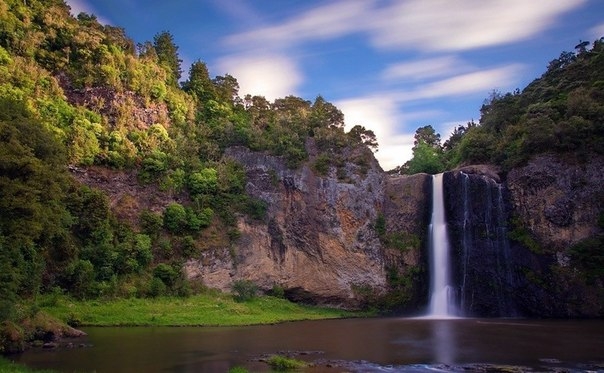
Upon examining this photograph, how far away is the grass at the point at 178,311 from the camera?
108 feet

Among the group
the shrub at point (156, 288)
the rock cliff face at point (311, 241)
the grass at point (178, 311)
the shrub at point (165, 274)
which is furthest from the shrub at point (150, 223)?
the grass at point (178, 311)

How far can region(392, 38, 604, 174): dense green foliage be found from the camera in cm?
4550

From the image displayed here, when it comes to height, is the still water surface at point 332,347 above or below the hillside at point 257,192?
below

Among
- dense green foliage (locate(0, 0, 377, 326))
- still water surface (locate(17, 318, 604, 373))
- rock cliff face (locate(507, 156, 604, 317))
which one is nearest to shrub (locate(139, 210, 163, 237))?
dense green foliage (locate(0, 0, 377, 326))

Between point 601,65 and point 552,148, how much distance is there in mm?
17219

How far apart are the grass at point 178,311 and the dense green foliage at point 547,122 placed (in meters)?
25.5

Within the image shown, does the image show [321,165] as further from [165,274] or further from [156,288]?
[156,288]

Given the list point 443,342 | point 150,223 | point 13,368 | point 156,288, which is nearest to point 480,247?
point 443,342

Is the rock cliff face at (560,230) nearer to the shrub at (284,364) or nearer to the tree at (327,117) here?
the tree at (327,117)

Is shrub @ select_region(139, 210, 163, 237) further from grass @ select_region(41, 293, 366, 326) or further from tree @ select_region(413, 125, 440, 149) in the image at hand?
tree @ select_region(413, 125, 440, 149)

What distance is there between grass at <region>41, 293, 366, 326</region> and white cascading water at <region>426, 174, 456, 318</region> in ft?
32.7

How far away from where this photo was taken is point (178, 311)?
3638cm

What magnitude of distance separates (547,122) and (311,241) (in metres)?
25.0

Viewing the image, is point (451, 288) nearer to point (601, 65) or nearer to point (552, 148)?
point (552, 148)
